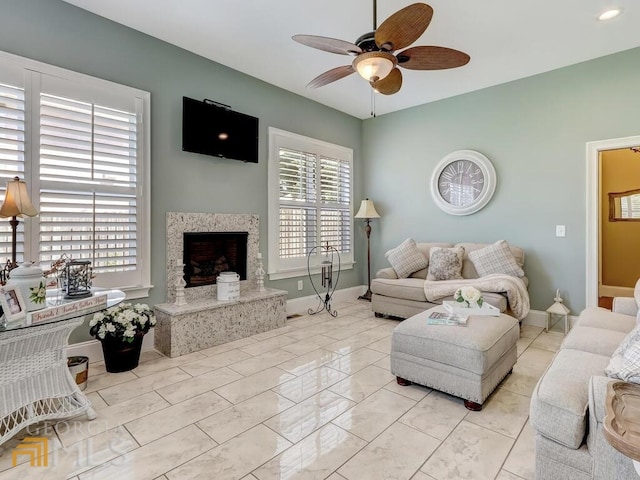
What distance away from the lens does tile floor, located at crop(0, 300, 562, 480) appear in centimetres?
169

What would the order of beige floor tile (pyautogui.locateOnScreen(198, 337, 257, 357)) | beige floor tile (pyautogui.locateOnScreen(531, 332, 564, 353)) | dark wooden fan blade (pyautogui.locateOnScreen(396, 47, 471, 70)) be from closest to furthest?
dark wooden fan blade (pyautogui.locateOnScreen(396, 47, 471, 70))
beige floor tile (pyautogui.locateOnScreen(198, 337, 257, 357))
beige floor tile (pyautogui.locateOnScreen(531, 332, 564, 353))

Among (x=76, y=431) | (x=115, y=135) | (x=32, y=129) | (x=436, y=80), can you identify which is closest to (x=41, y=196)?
(x=32, y=129)

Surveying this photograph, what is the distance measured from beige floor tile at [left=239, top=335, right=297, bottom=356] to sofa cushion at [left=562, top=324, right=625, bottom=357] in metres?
2.41

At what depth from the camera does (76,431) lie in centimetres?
201

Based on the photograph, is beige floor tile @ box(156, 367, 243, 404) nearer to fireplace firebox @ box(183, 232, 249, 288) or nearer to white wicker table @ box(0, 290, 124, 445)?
white wicker table @ box(0, 290, 124, 445)

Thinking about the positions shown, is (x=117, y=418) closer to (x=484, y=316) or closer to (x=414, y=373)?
(x=414, y=373)

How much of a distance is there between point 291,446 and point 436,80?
423 cm

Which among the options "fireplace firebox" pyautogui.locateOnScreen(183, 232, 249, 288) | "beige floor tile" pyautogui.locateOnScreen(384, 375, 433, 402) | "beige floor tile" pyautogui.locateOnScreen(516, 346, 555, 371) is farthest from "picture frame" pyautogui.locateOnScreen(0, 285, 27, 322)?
"beige floor tile" pyautogui.locateOnScreen(516, 346, 555, 371)

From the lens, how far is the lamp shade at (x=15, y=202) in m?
2.17

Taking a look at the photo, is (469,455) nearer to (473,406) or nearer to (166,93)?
(473,406)

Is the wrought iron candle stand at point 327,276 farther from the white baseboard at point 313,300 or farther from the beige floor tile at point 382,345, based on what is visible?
the beige floor tile at point 382,345

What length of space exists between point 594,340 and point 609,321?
56 cm

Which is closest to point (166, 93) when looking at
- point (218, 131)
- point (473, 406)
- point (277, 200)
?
point (218, 131)

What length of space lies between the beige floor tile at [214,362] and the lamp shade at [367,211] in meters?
2.97
